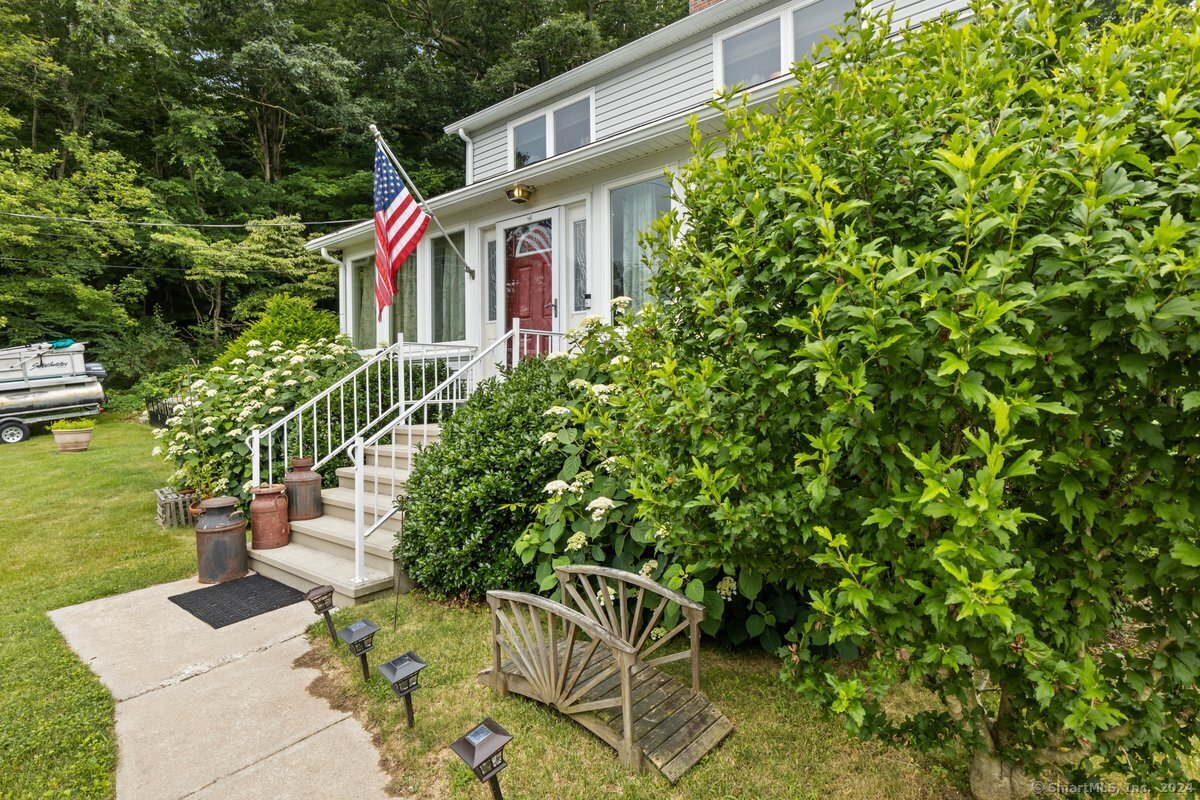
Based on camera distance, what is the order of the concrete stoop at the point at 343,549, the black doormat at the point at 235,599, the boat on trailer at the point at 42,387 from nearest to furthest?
the black doormat at the point at 235,599 → the concrete stoop at the point at 343,549 → the boat on trailer at the point at 42,387

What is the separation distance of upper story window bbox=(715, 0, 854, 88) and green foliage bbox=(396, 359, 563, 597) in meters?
4.90

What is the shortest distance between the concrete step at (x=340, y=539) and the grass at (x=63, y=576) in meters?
0.91

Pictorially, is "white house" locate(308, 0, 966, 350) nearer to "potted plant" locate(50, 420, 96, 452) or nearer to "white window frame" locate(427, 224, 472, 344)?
"white window frame" locate(427, 224, 472, 344)

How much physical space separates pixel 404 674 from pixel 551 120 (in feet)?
29.0

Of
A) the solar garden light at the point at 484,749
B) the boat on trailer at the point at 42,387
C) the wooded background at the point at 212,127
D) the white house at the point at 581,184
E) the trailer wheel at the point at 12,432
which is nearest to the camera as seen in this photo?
the solar garden light at the point at 484,749

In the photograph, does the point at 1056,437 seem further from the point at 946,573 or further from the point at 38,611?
the point at 38,611

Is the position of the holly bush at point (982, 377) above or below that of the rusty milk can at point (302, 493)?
above

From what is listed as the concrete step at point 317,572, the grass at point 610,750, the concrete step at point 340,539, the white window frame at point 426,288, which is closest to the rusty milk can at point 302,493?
the concrete step at point 340,539

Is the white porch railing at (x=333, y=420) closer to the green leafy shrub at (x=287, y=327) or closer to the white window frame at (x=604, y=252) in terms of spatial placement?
the white window frame at (x=604, y=252)

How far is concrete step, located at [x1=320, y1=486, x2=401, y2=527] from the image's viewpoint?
4344mm

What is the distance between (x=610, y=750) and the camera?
2223 millimetres

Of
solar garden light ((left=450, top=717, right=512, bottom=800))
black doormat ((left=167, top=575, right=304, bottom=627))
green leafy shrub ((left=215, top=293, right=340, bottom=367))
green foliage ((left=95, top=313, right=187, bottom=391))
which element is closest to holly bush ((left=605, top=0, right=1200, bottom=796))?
solar garden light ((left=450, top=717, right=512, bottom=800))

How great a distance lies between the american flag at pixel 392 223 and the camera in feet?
18.7

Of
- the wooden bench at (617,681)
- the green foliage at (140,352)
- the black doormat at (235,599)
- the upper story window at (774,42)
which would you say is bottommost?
the black doormat at (235,599)
